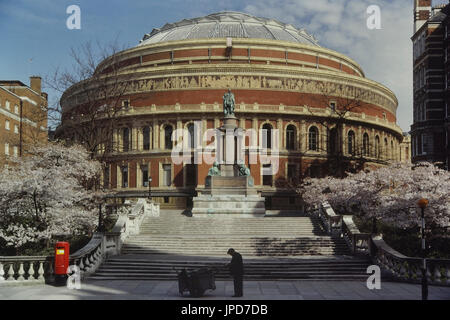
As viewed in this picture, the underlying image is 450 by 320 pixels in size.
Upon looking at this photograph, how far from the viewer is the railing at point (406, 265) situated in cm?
2228

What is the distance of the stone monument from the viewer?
137 feet

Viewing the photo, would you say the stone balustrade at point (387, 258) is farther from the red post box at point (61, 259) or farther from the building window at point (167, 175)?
the building window at point (167, 175)

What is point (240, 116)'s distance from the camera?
2394 inches

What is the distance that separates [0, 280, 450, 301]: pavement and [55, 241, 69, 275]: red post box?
630 millimetres

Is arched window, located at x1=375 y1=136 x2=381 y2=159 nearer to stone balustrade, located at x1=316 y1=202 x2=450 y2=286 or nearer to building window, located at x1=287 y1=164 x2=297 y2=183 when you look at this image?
building window, located at x1=287 y1=164 x2=297 y2=183

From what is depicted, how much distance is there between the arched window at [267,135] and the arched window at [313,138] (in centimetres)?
456

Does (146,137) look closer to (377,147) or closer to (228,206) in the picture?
(228,206)

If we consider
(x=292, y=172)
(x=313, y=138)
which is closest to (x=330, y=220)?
(x=292, y=172)

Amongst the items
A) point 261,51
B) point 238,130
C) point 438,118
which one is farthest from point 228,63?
point 438,118

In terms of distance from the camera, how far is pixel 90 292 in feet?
68.1

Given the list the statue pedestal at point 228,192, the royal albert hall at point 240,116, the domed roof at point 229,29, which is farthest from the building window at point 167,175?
the domed roof at point 229,29

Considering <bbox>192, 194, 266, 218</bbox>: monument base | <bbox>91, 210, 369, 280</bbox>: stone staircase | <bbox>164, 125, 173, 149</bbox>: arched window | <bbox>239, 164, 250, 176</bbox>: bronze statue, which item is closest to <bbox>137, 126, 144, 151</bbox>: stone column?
<bbox>164, 125, 173, 149</bbox>: arched window

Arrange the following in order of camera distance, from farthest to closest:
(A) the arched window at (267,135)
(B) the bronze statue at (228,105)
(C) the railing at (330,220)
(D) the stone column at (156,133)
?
(D) the stone column at (156,133) → (A) the arched window at (267,135) → (B) the bronze statue at (228,105) → (C) the railing at (330,220)

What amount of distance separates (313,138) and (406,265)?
40.7m
